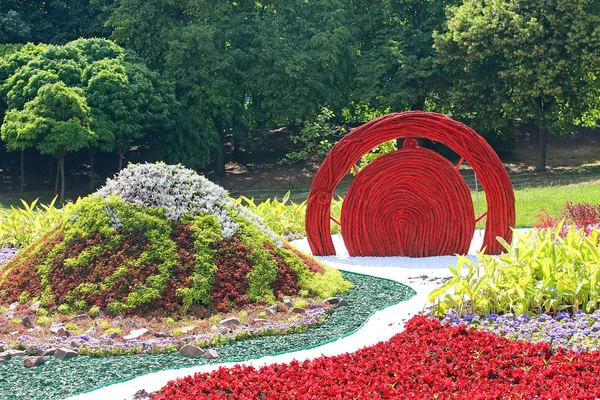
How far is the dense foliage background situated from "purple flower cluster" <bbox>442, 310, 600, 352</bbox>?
52.4ft

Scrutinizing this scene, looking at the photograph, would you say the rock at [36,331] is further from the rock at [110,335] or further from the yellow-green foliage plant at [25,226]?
the yellow-green foliage plant at [25,226]

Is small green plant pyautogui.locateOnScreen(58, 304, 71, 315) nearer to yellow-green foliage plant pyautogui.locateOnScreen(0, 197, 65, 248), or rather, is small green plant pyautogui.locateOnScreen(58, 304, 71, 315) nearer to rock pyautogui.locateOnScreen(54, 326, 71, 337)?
rock pyautogui.locateOnScreen(54, 326, 71, 337)

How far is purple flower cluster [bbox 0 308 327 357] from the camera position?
20.9 feet

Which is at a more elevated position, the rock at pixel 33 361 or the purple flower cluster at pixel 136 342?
the purple flower cluster at pixel 136 342

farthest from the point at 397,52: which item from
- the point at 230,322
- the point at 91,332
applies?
the point at 91,332

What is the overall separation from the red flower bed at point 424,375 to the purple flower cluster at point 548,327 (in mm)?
199

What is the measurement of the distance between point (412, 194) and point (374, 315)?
3165 millimetres

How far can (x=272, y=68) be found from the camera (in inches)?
1002

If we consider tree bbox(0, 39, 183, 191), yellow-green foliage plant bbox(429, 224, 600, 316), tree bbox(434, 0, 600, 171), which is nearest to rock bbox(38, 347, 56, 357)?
yellow-green foliage plant bbox(429, 224, 600, 316)

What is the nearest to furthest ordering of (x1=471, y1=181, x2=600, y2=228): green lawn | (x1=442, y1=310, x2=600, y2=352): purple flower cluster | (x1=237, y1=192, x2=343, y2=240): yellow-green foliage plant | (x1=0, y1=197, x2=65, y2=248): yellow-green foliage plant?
(x1=442, y1=310, x2=600, y2=352): purple flower cluster < (x1=0, y1=197, x2=65, y2=248): yellow-green foliage plant < (x1=237, y1=192, x2=343, y2=240): yellow-green foliage plant < (x1=471, y1=181, x2=600, y2=228): green lawn

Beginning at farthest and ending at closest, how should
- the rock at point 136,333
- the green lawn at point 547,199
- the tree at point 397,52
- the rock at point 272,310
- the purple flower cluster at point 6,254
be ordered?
the tree at point 397,52, the green lawn at point 547,199, the purple flower cluster at point 6,254, the rock at point 272,310, the rock at point 136,333

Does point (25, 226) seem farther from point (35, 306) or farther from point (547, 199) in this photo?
point (547, 199)

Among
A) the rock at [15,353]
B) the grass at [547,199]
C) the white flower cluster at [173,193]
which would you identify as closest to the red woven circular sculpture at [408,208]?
the white flower cluster at [173,193]

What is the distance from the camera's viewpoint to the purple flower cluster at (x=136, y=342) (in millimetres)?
6371
